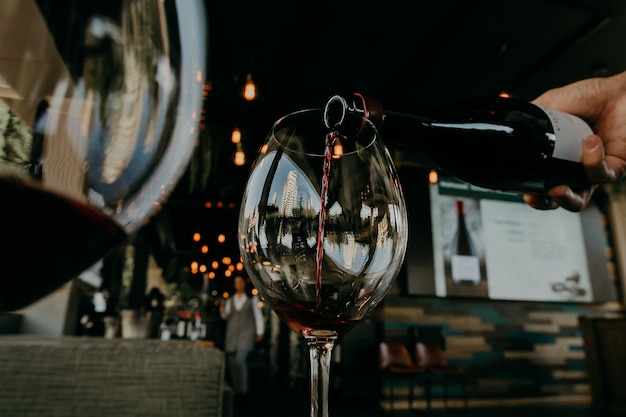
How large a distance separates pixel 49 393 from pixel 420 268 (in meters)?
5.15

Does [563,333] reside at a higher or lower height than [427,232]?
lower

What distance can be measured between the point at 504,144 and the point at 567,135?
6.8 inches

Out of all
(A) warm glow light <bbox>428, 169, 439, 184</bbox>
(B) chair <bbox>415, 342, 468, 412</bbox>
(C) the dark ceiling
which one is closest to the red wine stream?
(C) the dark ceiling

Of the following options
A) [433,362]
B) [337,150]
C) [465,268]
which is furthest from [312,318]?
[465,268]

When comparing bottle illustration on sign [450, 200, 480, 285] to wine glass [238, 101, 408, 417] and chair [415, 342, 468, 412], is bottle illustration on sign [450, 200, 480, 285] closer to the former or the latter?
chair [415, 342, 468, 412]

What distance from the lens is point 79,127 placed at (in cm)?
16

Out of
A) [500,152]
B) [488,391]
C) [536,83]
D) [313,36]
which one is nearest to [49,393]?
[500,152]

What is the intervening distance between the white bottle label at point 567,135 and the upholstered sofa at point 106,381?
838 mm

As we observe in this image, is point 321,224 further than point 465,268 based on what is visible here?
No

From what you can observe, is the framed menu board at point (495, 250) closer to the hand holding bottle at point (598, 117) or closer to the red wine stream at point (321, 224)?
the hand holding bottle at point (598, 117)

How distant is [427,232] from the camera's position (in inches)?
222

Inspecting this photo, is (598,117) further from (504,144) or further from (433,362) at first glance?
(433,362)

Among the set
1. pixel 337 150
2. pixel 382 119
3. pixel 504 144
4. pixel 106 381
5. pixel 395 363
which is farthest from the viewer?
pixel 395 363

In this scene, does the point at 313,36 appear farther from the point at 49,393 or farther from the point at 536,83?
the point at 49,393
